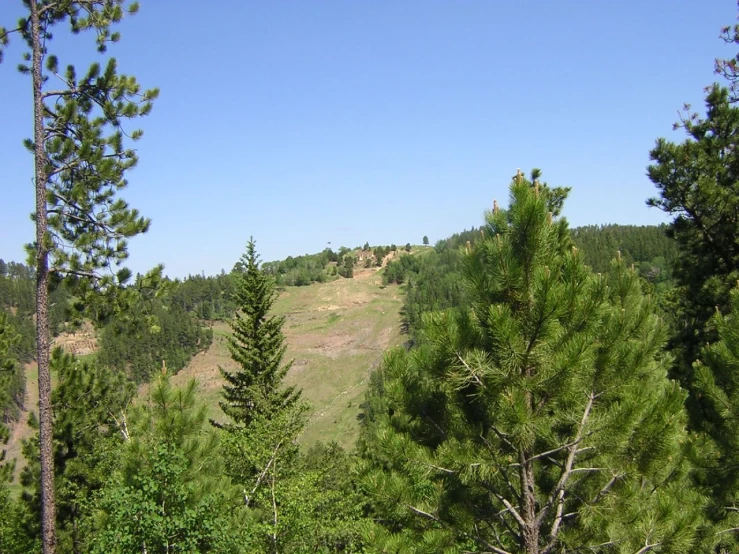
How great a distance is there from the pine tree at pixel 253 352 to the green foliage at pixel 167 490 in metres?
13.2

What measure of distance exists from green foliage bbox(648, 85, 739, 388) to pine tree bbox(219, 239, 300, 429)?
47.0ft

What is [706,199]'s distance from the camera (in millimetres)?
12281

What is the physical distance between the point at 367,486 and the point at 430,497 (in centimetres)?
93

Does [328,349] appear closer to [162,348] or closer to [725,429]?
[162,348]

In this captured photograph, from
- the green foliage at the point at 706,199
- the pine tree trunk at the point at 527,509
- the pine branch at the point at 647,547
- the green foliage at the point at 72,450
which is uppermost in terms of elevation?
the green foliage at the point at 706,199

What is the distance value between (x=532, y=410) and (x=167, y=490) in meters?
4.76

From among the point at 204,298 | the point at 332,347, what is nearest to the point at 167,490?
the point at 332,347

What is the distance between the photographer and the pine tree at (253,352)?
20.8m

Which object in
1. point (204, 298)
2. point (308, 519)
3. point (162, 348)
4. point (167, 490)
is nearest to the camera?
point (167, 490)

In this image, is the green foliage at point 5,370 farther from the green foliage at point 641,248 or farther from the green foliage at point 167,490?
the green foliage at point 641,248

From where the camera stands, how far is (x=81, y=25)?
8336 mm

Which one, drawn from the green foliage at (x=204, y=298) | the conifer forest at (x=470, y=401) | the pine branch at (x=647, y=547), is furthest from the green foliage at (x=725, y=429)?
the green foliage at (x=204, y=298)

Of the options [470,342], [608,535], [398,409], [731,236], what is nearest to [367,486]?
[398,409]

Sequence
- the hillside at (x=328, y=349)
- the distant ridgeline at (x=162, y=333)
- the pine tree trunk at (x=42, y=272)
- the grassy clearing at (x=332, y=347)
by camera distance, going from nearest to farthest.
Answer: the pine tree trunk at (x=42, y=272), the grassy clearing at (x=332, y=347), the hillside at (x=328, y=349), the distant ridgeline at (x=162, y=333)
